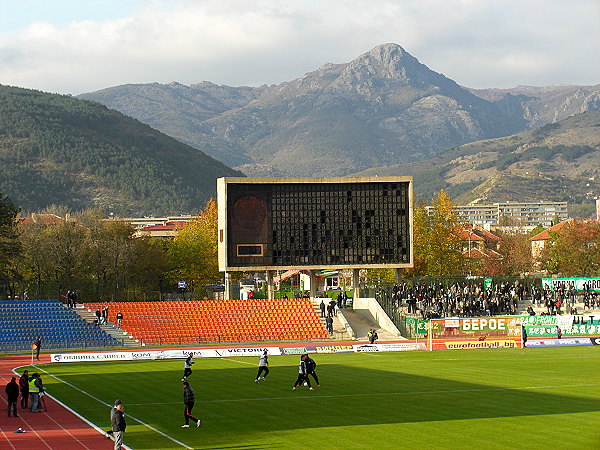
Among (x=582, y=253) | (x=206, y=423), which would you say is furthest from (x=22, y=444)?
(x=582, y=253)

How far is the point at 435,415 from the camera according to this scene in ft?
112

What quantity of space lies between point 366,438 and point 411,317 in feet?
158

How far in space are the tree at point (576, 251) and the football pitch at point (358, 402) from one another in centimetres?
6502

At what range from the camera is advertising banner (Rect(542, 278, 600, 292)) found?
273 feet

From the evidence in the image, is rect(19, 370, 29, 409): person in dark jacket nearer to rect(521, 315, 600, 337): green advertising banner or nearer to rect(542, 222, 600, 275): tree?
rect(521, 315, 600, 337): green advertising banner

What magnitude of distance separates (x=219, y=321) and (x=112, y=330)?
8.15 metres

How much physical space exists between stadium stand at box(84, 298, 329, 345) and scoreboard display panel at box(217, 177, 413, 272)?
401 centimetres

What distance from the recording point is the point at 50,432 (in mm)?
31891

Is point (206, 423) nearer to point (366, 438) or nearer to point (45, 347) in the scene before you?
point (366, 438)

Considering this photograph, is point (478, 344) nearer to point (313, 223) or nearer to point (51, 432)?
point (313, 223)


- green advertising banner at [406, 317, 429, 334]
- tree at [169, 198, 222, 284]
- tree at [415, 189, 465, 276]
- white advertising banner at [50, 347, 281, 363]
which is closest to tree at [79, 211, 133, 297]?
tree at [169, 198, 222, 284]

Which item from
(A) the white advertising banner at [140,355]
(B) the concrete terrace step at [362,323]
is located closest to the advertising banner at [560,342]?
(B) the concrete terrace step at [362,323]

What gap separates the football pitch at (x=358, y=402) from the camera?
97.3 feet

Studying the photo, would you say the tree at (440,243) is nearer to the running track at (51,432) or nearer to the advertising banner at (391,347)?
the advertising banner at (391,347)
